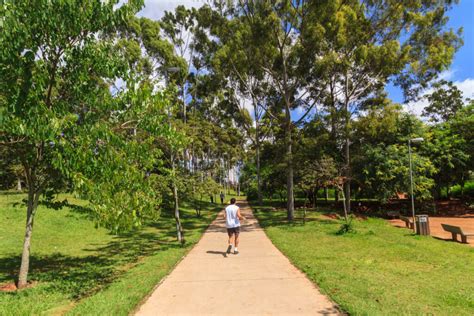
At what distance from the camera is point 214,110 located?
1411 inches

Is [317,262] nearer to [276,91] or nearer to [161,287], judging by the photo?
[161,287]

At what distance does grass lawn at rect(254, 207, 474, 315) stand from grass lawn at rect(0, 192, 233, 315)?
3325 millimetres

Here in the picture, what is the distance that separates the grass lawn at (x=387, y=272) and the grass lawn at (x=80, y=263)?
333 cm

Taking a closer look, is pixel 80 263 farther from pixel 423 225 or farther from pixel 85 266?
pixel 423 225

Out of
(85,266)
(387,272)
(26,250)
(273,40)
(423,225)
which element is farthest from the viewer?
(273,40)

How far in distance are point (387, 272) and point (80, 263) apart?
26.1 feet

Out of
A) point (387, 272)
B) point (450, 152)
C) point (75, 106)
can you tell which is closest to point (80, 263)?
point (75, 106)

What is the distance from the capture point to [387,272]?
22.5ft

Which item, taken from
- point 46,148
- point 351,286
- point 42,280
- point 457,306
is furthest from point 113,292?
point 457,306

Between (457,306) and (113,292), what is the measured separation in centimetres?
556

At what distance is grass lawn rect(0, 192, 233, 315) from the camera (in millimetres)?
5285

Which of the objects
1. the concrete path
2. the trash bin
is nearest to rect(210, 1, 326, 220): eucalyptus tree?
the trash bin

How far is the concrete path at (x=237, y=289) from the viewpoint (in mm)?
4711

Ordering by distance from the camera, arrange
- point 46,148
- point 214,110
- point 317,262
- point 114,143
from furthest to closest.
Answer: point 214,110 → point 317,262 → point 46,148 → point 114,143
